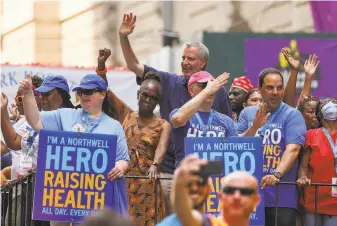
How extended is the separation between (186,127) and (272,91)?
93 cm

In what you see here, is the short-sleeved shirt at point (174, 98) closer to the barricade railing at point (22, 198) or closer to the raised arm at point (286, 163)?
the barricade railing at point (22, 198)

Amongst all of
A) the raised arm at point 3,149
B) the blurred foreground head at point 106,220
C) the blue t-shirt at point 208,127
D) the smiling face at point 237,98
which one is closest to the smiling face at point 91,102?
the blue t-shirt at point 208,127

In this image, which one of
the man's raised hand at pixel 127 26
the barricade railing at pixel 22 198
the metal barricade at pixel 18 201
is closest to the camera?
the barricade railing at pixel 22 198

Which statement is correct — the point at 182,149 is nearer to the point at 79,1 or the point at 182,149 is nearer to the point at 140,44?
the point at 140,44

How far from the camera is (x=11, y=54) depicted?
38344 mm

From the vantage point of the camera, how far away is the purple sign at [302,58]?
1734 centimetres

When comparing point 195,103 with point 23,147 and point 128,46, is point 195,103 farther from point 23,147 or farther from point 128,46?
point 23,147

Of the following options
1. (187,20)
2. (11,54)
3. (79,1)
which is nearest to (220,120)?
(187,20)

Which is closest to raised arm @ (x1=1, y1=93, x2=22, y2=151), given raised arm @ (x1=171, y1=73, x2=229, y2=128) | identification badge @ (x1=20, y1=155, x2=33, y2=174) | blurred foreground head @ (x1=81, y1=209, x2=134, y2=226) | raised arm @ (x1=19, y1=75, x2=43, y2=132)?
identification badge @ (x1=20, y1=155, x2=33, y2=174)

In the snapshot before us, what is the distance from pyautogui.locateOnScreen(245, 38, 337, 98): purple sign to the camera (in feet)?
56.9

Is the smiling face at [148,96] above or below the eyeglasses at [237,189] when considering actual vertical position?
above

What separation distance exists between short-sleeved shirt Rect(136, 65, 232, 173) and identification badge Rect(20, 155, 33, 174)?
1454 millimetres

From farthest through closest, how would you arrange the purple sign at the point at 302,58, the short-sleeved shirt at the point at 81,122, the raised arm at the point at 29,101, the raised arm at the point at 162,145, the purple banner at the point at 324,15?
the purple banner at the point at 324,15
the purple sign at the point at 302,58
the raised arm at the point at 162,145
the short-sleeved shirt at the point at 81,122
the raised arm at the point at 29,101

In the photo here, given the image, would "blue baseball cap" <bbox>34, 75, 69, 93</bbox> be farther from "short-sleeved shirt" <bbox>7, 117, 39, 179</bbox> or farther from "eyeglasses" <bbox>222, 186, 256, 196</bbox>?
"eyeglasses" <bbox>222, 186, 256, 196</bbox>
